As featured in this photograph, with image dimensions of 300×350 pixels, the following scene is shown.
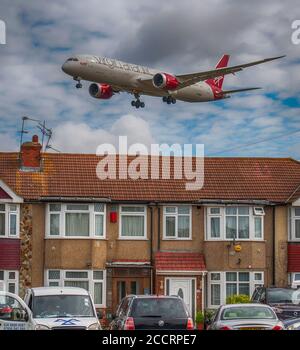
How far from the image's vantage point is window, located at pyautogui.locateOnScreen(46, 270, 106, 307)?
40812 mm

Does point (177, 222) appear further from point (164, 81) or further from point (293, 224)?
point (164, 81)

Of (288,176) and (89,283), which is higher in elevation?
(288,176)

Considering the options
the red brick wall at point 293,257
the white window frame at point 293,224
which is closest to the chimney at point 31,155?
the white window frame at point 293,224

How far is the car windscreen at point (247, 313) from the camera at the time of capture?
20891 millimetres

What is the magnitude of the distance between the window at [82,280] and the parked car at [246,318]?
1920cm

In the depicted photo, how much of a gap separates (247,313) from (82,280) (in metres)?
20.6

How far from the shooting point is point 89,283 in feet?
134

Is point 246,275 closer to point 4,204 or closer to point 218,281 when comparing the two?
point 218,281

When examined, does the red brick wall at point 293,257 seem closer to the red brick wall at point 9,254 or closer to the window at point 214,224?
the window at point 214,224

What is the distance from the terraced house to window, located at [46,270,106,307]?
0.15ft

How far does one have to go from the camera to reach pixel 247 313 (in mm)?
21203

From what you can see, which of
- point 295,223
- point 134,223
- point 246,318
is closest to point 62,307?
point 246,318
